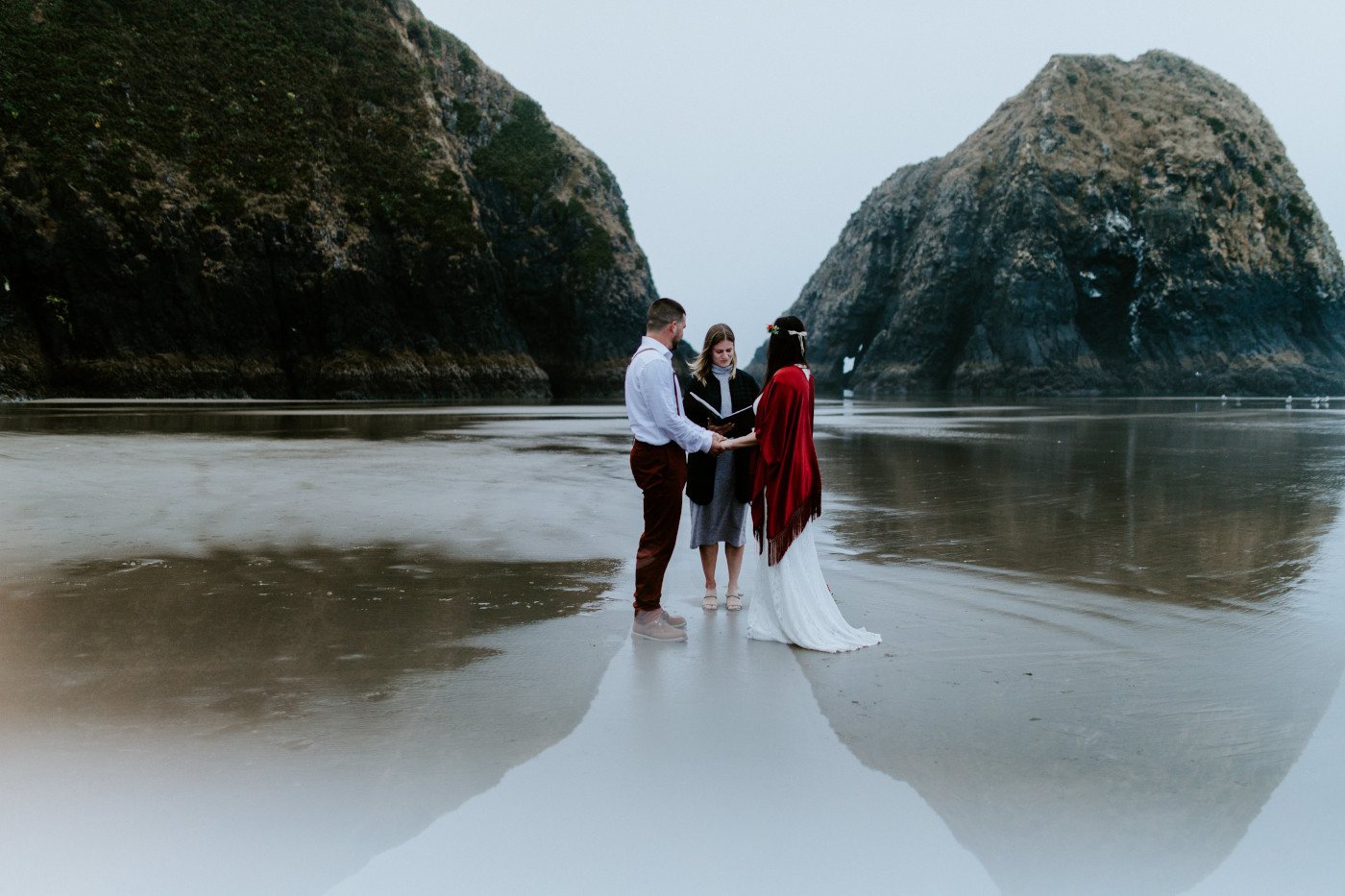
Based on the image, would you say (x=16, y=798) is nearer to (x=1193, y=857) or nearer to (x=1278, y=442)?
(x=1193, y=857)

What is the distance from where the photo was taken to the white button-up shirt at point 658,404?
4.79 m

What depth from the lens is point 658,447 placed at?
493 centimetres

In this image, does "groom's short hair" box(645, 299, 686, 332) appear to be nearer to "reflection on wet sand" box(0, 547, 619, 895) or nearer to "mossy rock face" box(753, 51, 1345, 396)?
"reflection on wet sand" box(0, 547, 619, 895)

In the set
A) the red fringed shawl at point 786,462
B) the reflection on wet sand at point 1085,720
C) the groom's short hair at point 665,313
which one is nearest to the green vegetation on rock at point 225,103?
the groom's short hair at point 665,313

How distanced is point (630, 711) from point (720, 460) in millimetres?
2181

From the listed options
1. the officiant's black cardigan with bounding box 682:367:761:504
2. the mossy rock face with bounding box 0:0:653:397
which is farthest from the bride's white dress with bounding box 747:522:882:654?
the mossy rock face with bounding box 0:0:653:397

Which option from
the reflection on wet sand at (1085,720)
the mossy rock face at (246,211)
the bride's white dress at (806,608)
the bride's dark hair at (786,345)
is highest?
the mossy rock face at (246,211)

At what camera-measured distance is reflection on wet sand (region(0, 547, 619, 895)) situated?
8.81ft

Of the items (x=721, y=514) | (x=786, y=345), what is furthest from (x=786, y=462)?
(x=721, y=514)

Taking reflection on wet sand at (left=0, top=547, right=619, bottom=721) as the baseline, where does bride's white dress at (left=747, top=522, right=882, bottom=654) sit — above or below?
above

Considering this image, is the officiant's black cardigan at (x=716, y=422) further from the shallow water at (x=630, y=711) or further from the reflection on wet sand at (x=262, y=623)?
the reflection on wet sand at (x=262, y=623)

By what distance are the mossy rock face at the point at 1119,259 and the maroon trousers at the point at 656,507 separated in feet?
296

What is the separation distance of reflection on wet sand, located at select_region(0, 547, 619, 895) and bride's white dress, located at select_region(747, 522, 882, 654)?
3.34ft

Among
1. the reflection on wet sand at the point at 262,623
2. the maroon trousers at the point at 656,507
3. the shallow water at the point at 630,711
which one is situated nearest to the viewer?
the shallow water at the point at 630,711
